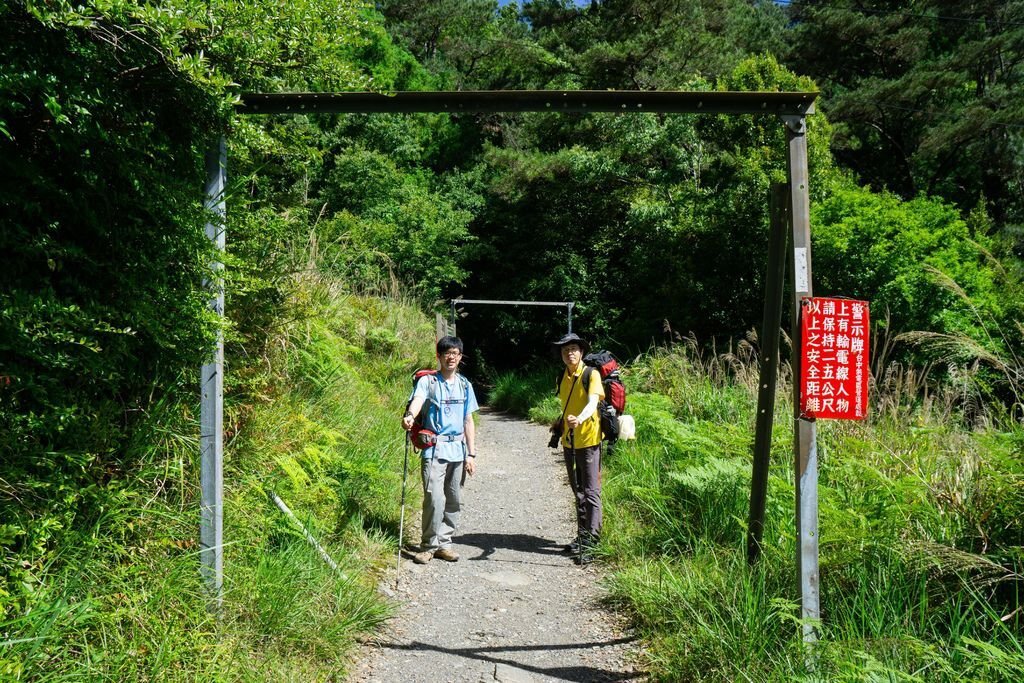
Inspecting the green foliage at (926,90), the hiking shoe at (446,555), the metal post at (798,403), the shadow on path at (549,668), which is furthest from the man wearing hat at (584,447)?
the green foliage at (926,90)

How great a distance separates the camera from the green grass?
3.20 m

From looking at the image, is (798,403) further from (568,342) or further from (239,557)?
(239,557)

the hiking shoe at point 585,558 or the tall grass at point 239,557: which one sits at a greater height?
the tall grass at point 239,557

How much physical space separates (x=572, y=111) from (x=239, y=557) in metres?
2.90

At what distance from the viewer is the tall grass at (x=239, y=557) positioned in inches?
114

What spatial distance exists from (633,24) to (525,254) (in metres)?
7.52

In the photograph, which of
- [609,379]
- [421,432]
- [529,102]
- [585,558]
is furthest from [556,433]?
[529,102]

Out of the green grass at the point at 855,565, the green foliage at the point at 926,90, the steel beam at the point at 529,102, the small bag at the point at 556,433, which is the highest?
the green foliage at the point at 926,90

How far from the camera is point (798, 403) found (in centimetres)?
365

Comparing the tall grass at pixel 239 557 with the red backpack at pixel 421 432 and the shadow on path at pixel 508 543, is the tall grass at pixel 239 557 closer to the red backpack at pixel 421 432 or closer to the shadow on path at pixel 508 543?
the red backpack at pixel 421 432

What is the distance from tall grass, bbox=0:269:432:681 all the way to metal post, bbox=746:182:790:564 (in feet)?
7.36

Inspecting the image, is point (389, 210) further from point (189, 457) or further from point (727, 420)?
point (189, 457)

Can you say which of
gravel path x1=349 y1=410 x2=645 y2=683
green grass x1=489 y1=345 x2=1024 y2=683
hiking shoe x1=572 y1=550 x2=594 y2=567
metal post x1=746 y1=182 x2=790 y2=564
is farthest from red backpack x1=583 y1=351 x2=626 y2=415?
metal post x1=746 y1=182 x2=790 y2=564

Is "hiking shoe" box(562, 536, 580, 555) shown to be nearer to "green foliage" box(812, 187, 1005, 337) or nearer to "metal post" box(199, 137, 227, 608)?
"metal post" box(199, 137, 227, 608)
